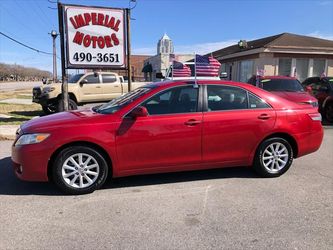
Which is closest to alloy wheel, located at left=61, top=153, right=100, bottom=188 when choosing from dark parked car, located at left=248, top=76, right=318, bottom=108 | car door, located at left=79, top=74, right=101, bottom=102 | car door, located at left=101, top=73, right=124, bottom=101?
dark parked car, located at left=248, top=76, right=318, bottom=108

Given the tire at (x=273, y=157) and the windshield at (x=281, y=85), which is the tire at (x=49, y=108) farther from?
the tire at (x=273, y=157)

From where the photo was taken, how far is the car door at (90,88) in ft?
47.6

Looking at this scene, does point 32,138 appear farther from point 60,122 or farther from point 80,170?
point 80,170

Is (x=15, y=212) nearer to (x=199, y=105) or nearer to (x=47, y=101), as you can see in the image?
(x=199, y=105)

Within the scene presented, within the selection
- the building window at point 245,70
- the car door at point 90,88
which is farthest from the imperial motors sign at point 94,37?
the building window at point 245,70

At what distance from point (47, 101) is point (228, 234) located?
1150 cm

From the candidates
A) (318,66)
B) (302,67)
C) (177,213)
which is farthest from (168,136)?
(318,66)

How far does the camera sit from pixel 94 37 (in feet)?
37.1

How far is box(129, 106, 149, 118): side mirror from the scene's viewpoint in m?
4.91

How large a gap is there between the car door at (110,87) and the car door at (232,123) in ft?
32.9

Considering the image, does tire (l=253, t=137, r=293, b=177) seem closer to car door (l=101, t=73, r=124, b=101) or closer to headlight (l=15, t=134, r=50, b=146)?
headlight (l=15, t=134, r=50, b=146)

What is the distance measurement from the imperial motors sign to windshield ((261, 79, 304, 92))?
188 inches

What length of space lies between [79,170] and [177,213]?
1.49m

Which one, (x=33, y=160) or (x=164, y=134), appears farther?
(x=164, y=134)
